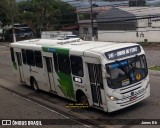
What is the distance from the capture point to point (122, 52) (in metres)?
13.5

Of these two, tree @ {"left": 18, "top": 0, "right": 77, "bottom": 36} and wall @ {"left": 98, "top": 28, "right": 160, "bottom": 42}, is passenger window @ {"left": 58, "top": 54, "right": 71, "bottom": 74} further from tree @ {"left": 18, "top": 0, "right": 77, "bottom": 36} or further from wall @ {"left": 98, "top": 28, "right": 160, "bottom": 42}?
tree @ {"left": 18, "top": 0, "right": 77, "bottom": 36}

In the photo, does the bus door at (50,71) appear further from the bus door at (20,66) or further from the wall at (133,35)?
the wall at (133,35)

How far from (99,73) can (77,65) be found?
5.14 ft

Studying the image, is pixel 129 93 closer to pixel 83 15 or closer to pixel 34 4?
pixel 34 4

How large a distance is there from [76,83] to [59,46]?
2.23m

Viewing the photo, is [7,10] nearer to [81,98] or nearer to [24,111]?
[24,111]

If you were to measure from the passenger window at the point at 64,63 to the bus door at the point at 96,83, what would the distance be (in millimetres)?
1611

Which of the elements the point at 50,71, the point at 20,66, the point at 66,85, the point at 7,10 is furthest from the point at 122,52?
the point at 7,10

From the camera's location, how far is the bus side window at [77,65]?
1419cm

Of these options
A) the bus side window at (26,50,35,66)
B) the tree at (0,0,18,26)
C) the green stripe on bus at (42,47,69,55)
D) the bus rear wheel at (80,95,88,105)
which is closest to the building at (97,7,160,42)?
the tree at (0,0,18,26)


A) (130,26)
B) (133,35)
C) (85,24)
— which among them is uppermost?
(130,26)

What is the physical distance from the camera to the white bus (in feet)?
42.7

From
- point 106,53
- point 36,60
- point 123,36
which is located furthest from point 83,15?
point 106,53

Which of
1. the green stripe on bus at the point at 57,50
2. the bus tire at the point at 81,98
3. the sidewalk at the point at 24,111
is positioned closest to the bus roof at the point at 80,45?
the green stripe on bus at the point at 57,50
